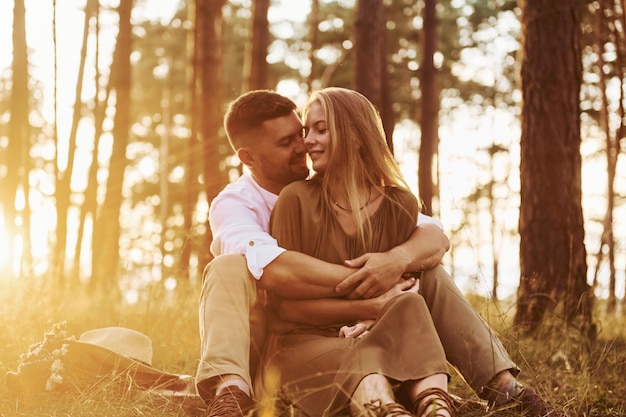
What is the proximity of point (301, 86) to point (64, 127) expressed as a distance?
7273mm

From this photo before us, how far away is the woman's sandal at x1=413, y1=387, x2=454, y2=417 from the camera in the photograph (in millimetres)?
2857

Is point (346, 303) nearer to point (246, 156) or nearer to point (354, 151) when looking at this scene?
point (354, 151)

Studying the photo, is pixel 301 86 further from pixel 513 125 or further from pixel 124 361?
pixel 124 361

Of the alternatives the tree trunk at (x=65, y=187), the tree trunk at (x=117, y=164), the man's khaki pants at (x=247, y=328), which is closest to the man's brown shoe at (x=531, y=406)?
the man's khaki pants at (x=247, y=328)

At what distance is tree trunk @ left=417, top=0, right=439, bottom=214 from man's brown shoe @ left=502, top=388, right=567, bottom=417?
11124 millimetres

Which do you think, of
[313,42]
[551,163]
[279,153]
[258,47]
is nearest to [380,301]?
[279,153]

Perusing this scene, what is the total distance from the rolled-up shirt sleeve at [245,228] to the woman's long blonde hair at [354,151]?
381mm

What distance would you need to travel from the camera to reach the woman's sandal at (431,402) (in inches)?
112

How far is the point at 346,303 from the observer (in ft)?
11.1

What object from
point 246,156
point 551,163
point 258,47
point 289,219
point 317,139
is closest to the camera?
point 289,219

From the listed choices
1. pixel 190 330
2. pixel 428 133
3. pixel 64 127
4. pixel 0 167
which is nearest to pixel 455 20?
pixel 428 133

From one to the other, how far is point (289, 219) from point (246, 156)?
3.08 feet

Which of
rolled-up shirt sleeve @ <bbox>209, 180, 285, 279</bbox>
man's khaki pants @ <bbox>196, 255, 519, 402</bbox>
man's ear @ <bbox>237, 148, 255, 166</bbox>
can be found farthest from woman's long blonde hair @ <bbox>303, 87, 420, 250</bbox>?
man's ear @ <bbox>237, 148, 255, 166</bbox>

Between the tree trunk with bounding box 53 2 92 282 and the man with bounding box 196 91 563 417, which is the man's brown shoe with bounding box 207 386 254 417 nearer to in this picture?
the man with bounding box 196 91 563 417
